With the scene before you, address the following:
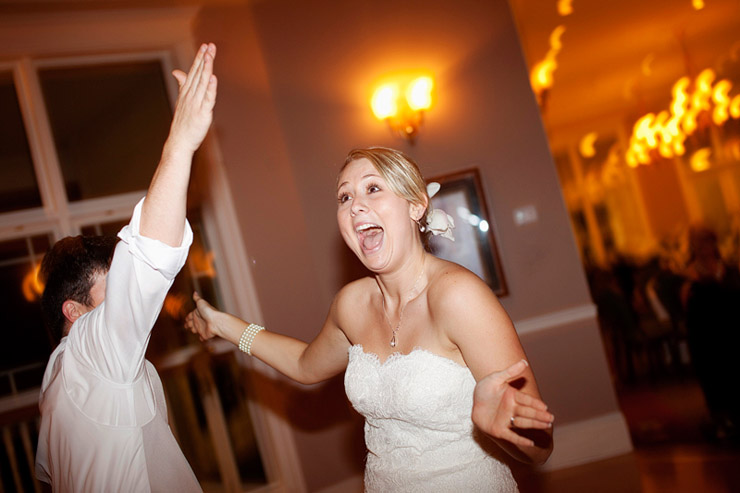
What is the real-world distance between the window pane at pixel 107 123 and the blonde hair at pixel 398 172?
93.0 inches

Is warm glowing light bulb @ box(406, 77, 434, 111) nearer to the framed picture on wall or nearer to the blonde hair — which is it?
the framed picture on wall

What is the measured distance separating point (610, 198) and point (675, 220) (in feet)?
4.35

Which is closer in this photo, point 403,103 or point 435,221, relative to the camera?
point 435,221

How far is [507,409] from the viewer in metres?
1.25

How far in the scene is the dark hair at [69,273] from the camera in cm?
155

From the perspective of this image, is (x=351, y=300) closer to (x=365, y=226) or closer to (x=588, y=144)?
(x=365, y=226)

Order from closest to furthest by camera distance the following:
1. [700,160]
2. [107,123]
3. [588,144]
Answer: [107,123]
[700,160]
[588,144]

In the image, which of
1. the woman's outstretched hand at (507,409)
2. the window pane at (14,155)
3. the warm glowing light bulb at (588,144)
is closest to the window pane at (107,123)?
the window pane at (14,155)

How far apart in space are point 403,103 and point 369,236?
89.5 inches

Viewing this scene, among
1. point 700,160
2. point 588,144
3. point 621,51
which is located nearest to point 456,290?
point 621,51

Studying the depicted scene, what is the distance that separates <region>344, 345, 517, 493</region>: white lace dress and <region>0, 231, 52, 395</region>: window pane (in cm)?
245

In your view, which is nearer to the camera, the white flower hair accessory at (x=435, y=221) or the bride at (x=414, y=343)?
the bride at (x=414, y=343)

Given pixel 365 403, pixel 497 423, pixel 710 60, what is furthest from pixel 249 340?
pixel 710 60

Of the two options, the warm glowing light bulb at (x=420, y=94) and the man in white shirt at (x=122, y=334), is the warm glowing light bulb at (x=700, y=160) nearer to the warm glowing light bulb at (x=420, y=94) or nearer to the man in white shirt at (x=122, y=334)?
the warm glowing light bulb at (x=420, y=94)
